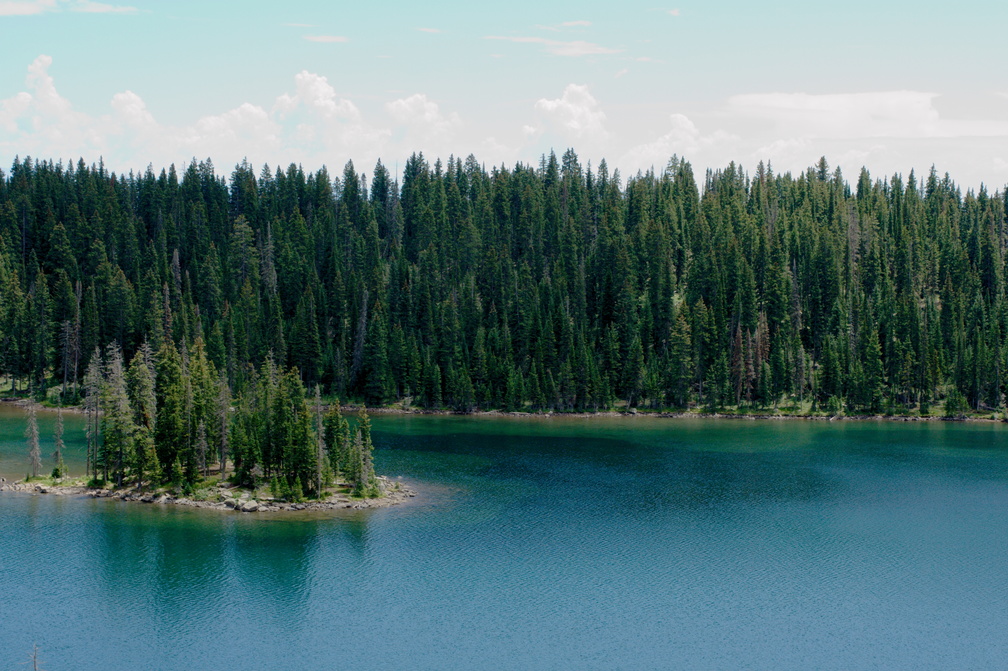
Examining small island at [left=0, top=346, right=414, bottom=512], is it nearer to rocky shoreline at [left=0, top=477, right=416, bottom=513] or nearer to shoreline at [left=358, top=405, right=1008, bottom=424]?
rocky shoreline at [left=0, top=477, right=416, bottom=513]

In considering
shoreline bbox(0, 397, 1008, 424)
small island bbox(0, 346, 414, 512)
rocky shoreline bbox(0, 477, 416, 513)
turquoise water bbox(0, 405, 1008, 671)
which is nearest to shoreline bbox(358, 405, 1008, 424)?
shoreline bbox(0, 397, 1008, 424)

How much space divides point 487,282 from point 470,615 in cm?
11565

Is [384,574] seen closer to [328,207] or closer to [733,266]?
[733,266]

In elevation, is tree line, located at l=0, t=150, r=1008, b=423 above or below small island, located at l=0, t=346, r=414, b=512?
above

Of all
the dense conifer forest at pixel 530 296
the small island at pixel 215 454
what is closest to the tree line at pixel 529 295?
the dense conifer forest at pixel 530 296

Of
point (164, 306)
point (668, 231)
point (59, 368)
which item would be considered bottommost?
point (59, 368)

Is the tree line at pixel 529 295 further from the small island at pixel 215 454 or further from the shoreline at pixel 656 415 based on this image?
the small island at pixel 215 454

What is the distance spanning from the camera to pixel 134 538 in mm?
66562

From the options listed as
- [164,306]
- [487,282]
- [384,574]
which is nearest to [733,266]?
[487,282]

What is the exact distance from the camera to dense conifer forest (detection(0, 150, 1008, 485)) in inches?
5527

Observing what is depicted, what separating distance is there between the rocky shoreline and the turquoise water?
77.7 inches

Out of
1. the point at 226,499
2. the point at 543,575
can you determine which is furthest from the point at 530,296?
the point at 543,575

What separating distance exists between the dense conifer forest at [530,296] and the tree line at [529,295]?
0.43m

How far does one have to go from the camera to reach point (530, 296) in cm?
15662
